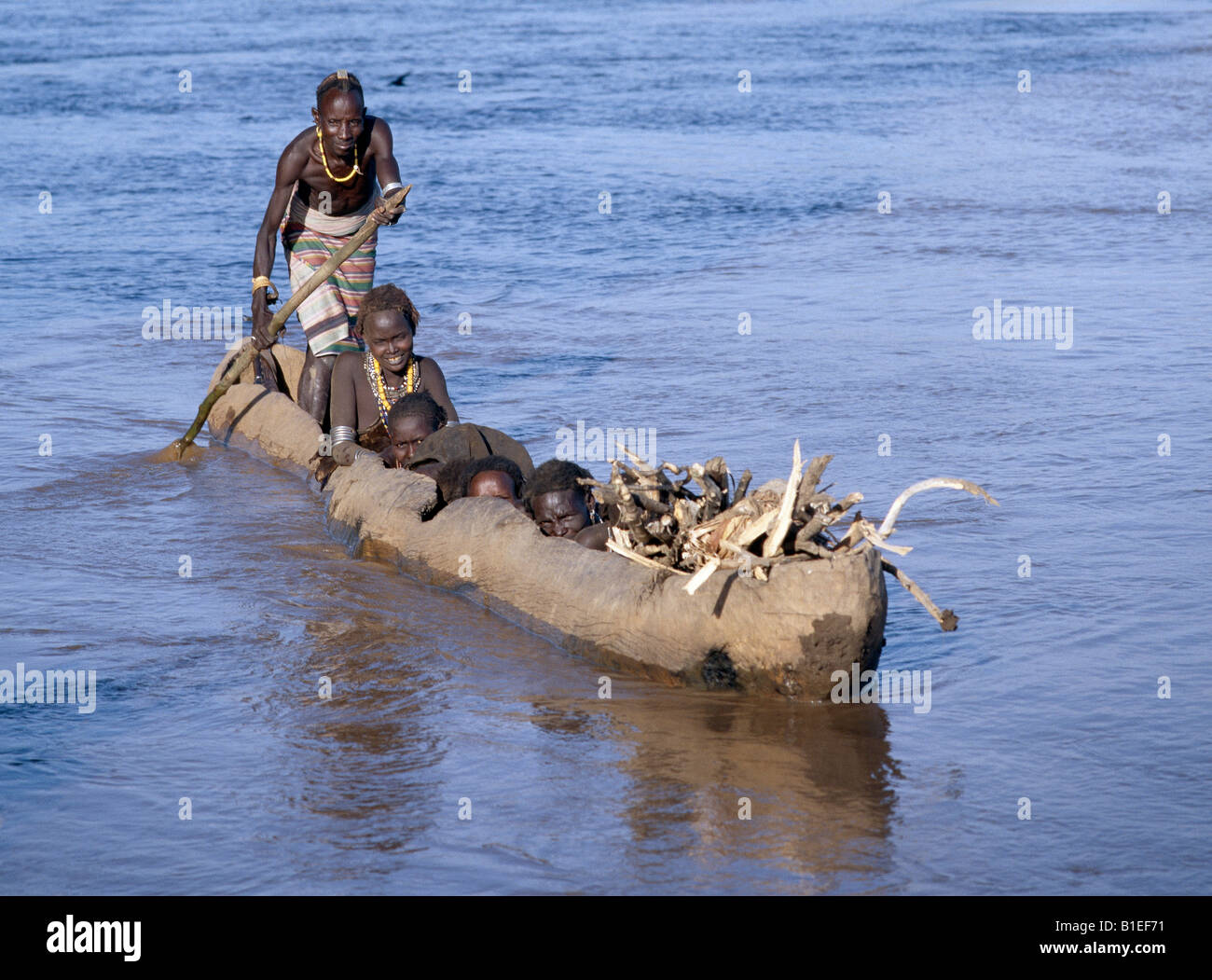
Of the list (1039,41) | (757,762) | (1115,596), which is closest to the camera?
(757,762)

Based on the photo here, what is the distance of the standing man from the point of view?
25.8 ft

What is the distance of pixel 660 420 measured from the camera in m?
9.15

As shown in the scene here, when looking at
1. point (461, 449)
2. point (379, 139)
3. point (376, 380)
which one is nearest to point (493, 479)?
point (461, 449)

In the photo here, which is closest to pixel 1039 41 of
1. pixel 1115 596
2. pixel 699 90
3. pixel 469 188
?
pixel 699 90

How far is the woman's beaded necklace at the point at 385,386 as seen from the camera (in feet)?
24.9

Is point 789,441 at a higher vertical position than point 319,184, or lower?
lower

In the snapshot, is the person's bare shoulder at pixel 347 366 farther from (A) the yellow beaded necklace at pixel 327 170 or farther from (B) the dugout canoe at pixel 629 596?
(A) the yellow beaded necklace at pixel 327 170

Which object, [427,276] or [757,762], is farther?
[427,276]

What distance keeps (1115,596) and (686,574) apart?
82.4 inches

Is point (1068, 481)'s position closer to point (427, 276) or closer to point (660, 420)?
point (660, 420)

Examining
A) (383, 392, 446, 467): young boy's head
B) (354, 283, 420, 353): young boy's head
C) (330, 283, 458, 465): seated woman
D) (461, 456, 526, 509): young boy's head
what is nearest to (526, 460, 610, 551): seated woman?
(461, 456, 526, 509): young boy's head

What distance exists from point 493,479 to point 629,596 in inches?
49.1

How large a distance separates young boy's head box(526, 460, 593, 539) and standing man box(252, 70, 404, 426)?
2.32 meters

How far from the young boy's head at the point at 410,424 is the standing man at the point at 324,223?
1016 mm
